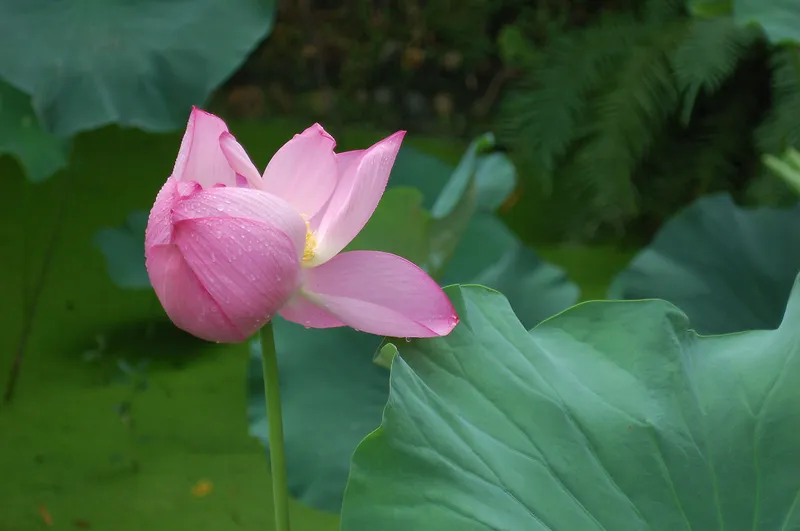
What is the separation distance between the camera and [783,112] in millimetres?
2201

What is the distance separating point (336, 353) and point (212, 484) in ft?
1.80

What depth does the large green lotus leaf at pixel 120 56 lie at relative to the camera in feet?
3.71

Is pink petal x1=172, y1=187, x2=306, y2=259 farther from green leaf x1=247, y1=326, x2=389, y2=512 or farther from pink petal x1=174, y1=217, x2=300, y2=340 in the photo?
green leaf x1=247, y1=326, x2=389, y2=512

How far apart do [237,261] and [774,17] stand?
885 millimetres

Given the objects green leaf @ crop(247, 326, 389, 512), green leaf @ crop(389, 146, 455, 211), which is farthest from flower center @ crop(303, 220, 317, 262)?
green leaf @ crop(389, 146, 455, 211)

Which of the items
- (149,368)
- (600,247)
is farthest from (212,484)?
(600,247)

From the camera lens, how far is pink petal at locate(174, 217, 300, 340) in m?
0.32

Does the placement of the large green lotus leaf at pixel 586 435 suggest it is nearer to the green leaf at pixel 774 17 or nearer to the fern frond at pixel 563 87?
the green leaf at pixel 774 17

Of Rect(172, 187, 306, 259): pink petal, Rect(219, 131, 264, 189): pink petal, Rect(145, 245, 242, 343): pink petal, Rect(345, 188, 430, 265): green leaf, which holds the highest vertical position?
Rect(219, 131, 264, 189): pink petal

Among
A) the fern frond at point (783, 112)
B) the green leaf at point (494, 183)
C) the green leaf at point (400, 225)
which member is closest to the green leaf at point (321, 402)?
the green leaf at point (400, 225)

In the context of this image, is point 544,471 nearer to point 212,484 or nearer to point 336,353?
point 336,353

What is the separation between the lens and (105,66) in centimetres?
114

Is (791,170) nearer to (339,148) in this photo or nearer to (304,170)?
(304,170)

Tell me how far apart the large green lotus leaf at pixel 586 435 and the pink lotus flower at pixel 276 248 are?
2.9 inches
